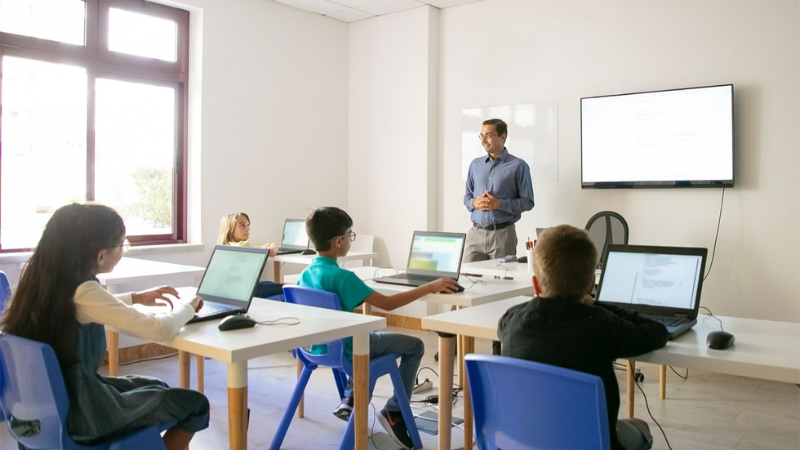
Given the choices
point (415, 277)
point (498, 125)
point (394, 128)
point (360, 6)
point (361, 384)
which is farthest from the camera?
point (394, 128)

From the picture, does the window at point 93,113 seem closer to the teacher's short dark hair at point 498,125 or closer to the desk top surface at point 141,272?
the desk top surface at point 141,272

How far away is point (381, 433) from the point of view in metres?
3.21

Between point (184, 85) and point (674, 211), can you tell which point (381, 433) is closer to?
point (674, 211)

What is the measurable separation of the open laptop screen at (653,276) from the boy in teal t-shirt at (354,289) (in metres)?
0.81

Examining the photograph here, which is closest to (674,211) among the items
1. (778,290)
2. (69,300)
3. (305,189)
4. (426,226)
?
(778,290)

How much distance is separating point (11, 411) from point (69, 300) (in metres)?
0.37

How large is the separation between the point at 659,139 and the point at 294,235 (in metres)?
3.00

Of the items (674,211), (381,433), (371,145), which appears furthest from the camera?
(371,145)

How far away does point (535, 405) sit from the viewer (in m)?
1.54

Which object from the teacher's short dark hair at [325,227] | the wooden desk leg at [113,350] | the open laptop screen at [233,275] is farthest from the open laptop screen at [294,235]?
the open laptop screen at [233,275]

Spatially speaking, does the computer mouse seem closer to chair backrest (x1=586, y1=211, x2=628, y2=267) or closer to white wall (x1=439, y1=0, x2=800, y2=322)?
chair backrest (x1=586, y1=211, x2=628, y2=267)

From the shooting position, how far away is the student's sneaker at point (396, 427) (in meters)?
2.92

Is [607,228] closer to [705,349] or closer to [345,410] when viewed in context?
[345,410]

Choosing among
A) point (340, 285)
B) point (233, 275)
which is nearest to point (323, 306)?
point (340, 285)
